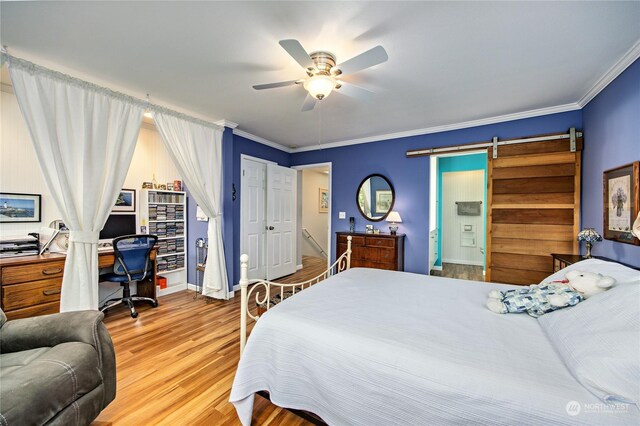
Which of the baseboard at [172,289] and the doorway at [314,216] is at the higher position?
the doorway at [314,216]

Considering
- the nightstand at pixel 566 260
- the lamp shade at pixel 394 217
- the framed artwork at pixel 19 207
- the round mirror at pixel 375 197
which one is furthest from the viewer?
the round mirror at pixel 375 197

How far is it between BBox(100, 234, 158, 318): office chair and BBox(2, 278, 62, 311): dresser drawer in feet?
1.71

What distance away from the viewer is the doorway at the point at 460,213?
18.2 feet

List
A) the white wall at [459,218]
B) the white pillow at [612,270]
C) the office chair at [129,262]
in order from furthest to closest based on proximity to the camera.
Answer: the white wall at [459,218] → the office chair at [129,262] → the white pillow at [612,270]

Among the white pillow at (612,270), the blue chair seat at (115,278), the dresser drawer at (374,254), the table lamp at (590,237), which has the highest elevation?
the table lamp at (590,237)

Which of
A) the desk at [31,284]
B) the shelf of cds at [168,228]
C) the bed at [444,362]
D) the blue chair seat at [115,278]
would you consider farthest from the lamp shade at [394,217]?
the desk at [31,284]

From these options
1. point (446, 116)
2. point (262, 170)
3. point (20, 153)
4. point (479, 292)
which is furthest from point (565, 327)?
point (20, 153)

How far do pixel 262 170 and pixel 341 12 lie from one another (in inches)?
125

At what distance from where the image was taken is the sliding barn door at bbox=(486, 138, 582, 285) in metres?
3.09

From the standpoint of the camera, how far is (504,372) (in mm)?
979

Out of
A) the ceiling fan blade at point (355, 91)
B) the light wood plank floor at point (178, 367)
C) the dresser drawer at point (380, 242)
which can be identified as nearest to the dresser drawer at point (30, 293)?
the light wood plank floor at point (178, 367)

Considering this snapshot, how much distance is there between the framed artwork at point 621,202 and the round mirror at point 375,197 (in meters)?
2.36

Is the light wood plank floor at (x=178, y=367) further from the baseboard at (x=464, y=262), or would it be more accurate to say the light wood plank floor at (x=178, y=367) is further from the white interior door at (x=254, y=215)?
the baseboard at (x=464, y=262)

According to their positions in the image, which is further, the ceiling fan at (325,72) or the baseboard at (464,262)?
the baseboard at (464,262)
